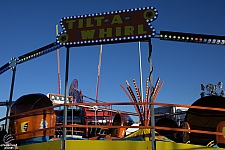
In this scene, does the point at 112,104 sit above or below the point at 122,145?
above

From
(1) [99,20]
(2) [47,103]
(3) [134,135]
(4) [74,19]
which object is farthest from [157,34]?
(2) [47,103]

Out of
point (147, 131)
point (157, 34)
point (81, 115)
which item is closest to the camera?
point (157, 34)

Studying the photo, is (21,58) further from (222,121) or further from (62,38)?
(222,121)

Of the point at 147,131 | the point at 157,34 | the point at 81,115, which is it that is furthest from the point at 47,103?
the point at 81,115

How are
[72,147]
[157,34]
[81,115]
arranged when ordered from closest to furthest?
[72,147]
[157,34]
[81,115]

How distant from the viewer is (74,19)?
33.7 feet

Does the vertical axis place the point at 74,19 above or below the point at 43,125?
above

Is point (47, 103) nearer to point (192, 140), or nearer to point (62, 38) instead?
point (62, 38)

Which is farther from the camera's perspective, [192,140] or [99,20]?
[192,140]

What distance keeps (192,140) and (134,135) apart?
3349 mm

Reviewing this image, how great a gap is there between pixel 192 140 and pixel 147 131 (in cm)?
311

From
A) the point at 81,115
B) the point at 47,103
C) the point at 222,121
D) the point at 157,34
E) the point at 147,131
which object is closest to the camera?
the point at 157,34

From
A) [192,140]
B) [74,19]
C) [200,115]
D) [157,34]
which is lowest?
[192,140]

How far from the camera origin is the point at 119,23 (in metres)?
9.79
